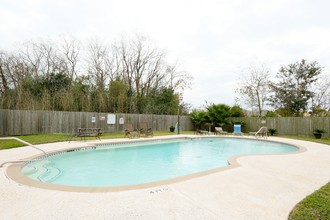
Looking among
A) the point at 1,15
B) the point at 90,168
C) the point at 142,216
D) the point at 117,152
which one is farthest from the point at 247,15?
the point at 1,15

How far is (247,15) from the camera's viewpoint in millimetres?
9516

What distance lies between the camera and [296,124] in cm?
1457

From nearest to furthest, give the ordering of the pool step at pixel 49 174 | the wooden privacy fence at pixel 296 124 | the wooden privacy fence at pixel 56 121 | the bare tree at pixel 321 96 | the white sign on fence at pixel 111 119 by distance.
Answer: the pool step at pixel 49 174, the wooden privacy fence at pixel 56 121, the wooden privacy fence at pixel 296 124, the white sign on fence at pixel 111 119, the bare tree at pixel 321 96

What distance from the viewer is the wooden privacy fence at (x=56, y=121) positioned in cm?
1117

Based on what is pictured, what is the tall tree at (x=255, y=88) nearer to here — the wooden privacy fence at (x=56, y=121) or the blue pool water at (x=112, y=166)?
the wooden privacy fence at (x=56, y=121)

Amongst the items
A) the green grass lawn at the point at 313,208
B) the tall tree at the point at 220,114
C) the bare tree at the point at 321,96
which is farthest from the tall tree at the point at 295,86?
the green grass lawn at the point at 313,208

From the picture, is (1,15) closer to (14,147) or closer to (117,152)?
(14,147)

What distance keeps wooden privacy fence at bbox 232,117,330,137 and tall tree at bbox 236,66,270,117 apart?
4.75m

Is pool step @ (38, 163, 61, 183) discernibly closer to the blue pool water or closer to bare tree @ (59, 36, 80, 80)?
the blue pool water

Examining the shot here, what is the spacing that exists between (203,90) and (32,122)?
15849 mm

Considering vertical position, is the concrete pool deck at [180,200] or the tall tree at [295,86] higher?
the tall tree at [295,86]

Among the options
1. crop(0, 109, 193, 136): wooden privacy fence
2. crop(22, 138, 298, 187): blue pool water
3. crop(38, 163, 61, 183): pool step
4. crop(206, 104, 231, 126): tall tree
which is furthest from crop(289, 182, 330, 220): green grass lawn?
crop(206, 104, 231, 126): tall tree

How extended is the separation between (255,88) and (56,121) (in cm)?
1779

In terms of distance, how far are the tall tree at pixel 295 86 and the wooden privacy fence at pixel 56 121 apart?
12090 mm
